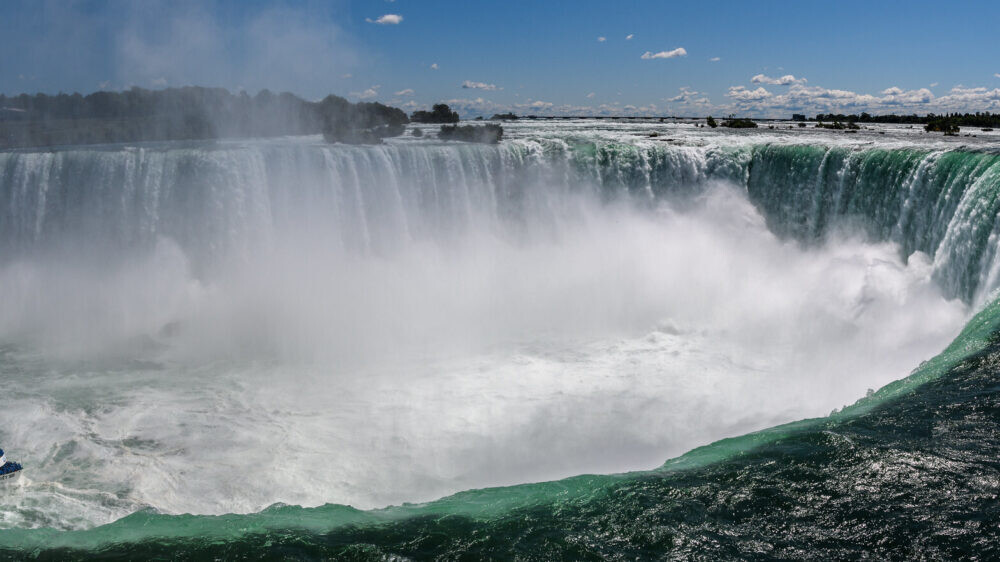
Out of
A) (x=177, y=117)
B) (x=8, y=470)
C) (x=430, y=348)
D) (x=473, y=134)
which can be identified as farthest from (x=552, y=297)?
(x=177, y=117)

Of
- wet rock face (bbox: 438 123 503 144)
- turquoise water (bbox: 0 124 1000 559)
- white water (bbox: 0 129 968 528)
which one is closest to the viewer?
turquoise water (bbox: 0 124 1000 559)

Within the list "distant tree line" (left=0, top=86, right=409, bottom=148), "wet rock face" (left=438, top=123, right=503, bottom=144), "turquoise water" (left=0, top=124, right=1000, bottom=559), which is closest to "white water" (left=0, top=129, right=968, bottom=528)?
"turquoise water" (left=0, top=124, right=1000, bottom=559)

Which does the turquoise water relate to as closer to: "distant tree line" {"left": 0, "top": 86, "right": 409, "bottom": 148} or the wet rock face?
the wet rock face

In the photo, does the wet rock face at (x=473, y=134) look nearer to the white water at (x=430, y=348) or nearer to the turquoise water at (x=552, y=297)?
the turquoise water at (x=552, y=297)

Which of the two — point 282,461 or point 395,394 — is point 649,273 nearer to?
point 395,394

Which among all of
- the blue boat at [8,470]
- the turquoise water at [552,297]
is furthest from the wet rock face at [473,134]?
the blue boat at [8,470]

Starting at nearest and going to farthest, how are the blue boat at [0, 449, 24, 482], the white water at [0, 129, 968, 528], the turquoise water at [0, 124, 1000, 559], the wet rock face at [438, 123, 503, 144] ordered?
the turquoise water at [0, 124, 1000, 559] → the blue boat at [0, 449, 24, 482] → the white water at [0, 129, 968, 528] → the wet rock face at [438, 123, 503, 144]
